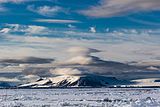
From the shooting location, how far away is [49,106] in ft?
158

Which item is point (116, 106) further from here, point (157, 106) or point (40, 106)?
point (40, 106)

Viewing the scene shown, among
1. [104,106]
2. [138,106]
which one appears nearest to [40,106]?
[104,106]

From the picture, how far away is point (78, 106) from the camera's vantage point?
157ft

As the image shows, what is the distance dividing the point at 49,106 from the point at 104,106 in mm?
6418

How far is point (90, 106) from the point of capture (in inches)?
1866

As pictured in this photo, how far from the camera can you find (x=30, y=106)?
4831 centimetres

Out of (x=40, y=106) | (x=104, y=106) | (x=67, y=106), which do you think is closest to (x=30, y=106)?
(x=40, y=106)

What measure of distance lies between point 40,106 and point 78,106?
444 cm

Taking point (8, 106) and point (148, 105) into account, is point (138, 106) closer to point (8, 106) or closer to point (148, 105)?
point (148, 105)

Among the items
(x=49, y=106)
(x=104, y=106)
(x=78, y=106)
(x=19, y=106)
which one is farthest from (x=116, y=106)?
(x=19, y=106)

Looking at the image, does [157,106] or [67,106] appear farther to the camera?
[67,106]

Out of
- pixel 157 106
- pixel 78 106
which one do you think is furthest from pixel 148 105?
pixel 78 106

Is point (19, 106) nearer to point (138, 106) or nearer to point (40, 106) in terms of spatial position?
point (40, 106)

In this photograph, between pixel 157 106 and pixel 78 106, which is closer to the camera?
pixel 157 106
